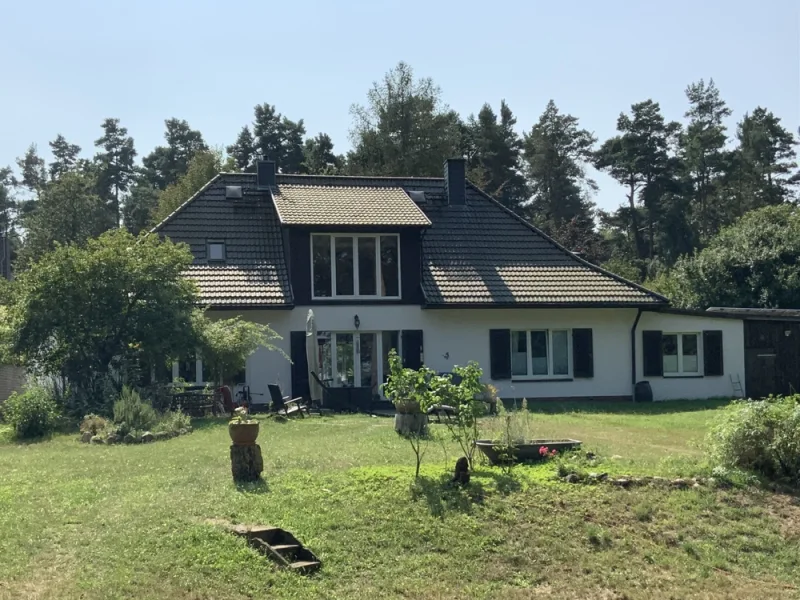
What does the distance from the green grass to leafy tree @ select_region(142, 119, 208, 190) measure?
60733 millimetres

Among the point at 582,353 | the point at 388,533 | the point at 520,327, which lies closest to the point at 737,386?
the point at 582,353

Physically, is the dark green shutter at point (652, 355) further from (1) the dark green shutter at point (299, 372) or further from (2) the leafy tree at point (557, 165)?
(2) the leafy tree at point (557, 165)

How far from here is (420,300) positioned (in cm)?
2388

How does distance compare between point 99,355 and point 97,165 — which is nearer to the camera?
point 99,355

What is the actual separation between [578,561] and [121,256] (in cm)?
1349

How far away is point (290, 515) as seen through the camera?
8.65 metres

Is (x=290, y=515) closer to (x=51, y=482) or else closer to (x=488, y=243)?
(x=51, y=482)

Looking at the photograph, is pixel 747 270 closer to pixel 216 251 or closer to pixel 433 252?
pixel 433 252

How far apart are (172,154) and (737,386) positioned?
54.8m

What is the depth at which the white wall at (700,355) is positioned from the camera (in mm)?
25203

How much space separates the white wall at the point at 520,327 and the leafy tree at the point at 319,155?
32.6 meters

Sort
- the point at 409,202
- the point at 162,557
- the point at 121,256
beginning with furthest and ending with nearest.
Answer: the point at 409,202 → the point at 121,256 → the point at 162,557

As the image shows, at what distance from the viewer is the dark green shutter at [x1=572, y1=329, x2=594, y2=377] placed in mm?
24812

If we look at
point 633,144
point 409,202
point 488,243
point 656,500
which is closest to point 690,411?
point 488,243
